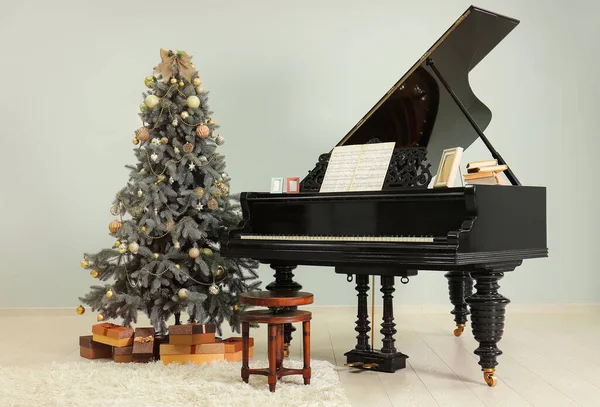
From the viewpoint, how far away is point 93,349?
17.0 ft

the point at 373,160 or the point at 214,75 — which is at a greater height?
the point at 214,75

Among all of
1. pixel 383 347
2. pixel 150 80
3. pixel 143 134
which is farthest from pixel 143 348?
pixel 150 80

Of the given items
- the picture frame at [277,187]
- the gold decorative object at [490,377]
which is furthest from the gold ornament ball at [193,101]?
the gold decorative object at [490,377]

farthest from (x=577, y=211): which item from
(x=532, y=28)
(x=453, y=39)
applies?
(x=453, y=39)

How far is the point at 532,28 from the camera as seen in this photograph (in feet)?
24.2

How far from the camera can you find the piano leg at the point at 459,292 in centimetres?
580

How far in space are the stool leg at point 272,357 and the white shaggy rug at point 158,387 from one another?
5 centimetres

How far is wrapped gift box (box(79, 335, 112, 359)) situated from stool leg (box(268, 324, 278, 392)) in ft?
5.58

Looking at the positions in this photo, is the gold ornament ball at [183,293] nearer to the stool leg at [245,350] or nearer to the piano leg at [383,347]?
the stool leg at [245,350]

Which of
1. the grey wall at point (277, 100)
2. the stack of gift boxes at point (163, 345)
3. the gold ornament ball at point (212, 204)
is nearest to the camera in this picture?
the stack of gift boxes at point (163, 345)

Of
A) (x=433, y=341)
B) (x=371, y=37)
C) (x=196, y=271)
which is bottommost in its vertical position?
(x=433, y=341)

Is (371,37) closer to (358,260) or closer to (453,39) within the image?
(453,39)

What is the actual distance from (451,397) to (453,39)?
7.28ft

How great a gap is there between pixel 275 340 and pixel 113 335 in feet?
5.03
